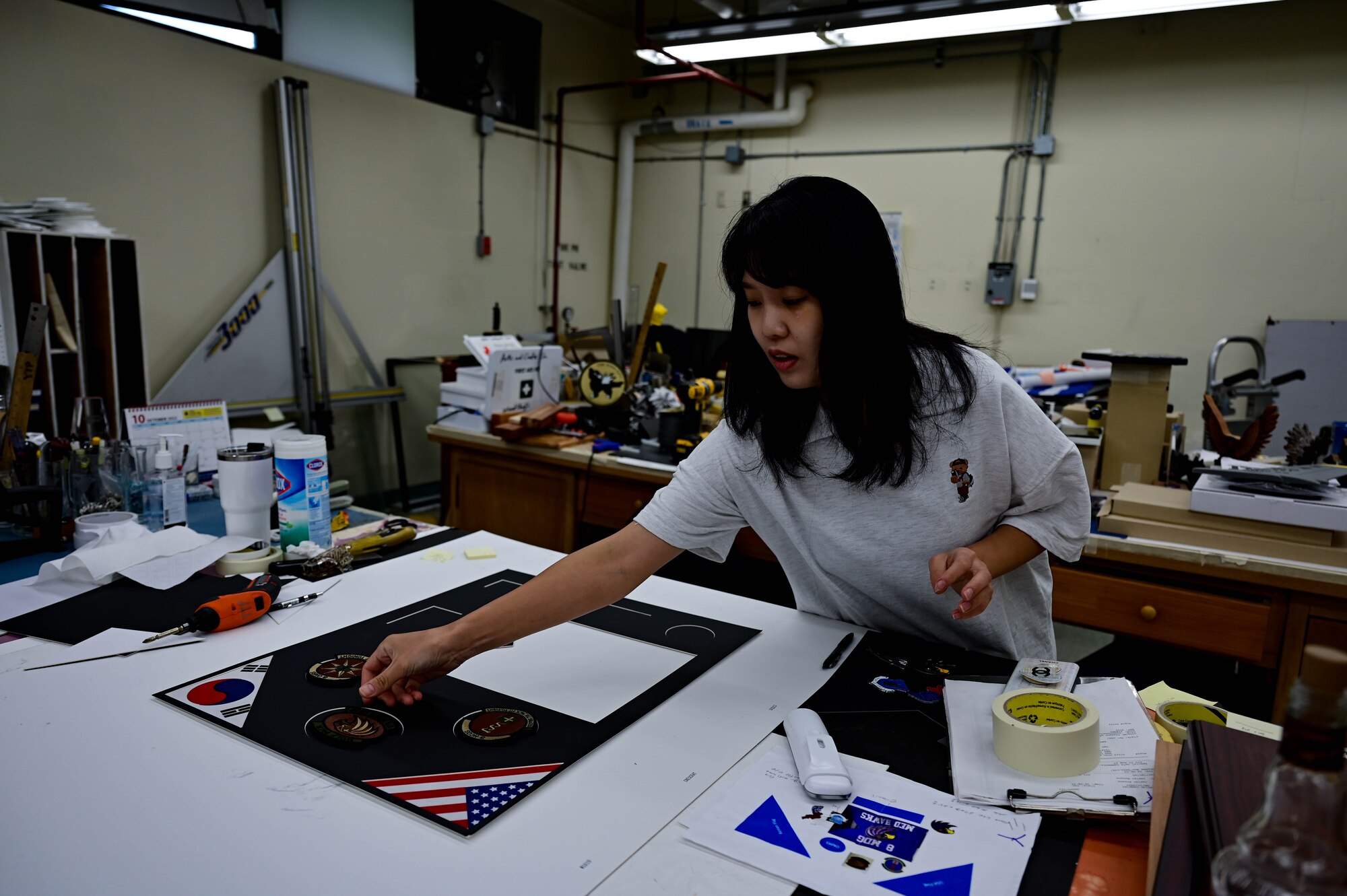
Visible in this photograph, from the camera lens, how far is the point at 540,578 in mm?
1108

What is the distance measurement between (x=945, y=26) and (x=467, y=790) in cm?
313

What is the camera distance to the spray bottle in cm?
160

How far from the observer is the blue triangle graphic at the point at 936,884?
2.21ft

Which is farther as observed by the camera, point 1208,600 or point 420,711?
point 1208,600

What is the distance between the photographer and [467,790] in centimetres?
80

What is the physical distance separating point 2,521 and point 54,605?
0.53 m

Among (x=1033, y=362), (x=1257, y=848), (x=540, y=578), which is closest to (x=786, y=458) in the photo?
(x=540, y=578)

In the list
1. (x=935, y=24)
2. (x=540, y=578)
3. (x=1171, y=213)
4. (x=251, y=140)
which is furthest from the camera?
(x=1171, y=213)

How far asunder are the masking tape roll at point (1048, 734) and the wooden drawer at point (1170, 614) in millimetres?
1065

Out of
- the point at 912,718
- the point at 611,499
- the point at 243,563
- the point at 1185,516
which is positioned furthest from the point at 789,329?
the point at 611,499

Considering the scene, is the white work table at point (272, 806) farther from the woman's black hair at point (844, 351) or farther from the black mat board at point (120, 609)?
the woman's black hair at point (844, 351)

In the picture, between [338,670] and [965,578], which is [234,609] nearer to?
[338,670]

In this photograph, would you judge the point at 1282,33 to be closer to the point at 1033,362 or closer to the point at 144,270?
the point at 1033,362

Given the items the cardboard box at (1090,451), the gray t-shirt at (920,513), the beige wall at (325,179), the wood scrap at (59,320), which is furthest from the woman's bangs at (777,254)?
the beige wall at (325,179)
